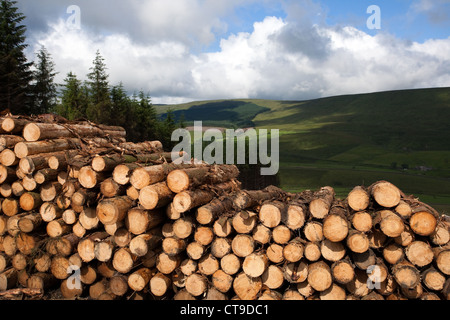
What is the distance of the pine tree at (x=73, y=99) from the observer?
3506cm

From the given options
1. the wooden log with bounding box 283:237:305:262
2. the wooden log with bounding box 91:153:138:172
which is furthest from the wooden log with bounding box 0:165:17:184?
the wooden log with bounding box 283:237:305:262

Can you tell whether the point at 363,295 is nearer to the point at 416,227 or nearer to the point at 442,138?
the point at 416,227

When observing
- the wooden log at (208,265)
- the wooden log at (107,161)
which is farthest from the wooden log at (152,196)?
the wooden log at (208,265)

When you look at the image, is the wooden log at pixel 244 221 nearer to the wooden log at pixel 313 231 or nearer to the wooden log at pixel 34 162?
the wooden log at pixel 313 231

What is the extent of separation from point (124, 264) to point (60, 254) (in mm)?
1674

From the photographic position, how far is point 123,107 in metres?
35.2

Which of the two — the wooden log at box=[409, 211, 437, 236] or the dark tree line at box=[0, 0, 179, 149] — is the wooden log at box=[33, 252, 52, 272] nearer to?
the wooden log at box=[409, 211, 437, 236]

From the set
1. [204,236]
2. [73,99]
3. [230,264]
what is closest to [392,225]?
[230,264]

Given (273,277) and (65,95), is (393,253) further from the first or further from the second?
(65,95)

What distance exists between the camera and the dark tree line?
25.4 metres

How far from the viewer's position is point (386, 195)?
5859 millimetres

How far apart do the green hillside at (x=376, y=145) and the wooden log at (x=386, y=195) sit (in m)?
43.6

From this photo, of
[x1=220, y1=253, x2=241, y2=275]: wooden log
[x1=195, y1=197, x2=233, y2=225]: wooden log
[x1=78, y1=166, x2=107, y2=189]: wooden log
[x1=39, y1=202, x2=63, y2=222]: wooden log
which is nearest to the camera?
[x1=220, y1=253, x2=241, y2=275]: wooden log

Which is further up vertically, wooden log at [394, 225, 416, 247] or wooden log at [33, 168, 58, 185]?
wooden log at [33, 168, 58, 185]
